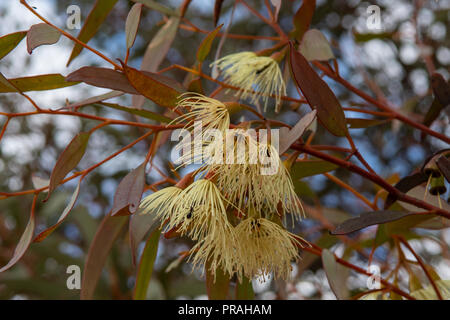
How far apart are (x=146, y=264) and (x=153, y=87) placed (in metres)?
0.31

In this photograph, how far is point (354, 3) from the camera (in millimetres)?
2039

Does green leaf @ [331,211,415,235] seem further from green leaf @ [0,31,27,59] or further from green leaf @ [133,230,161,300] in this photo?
→ green leaf @ [0,31,27,59]

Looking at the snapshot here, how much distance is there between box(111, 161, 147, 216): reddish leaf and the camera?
0.58 metres

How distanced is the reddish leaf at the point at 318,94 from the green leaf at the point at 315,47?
0.12 meters

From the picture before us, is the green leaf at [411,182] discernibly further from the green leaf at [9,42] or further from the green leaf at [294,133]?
the green leaf at [9,42]

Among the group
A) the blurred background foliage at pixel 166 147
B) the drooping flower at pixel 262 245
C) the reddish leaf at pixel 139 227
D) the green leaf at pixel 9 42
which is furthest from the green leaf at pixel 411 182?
the blurred background foliage at pixel 166 147

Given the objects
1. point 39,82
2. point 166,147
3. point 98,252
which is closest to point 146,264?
point 98,252

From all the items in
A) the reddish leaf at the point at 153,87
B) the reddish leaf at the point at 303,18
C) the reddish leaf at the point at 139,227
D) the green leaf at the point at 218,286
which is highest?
the reddish leaf at the point at 303,18

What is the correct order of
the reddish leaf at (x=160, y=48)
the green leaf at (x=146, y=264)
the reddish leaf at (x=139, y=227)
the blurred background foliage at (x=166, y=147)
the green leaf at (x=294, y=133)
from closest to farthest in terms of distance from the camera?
1. the green leaf at (x=294, y=133)
2. the reddish leaf at (x=139, y=227)
3. the green leaf at (x=146, y=264)
4. the reddish leaf at (x=160, y=48)
5. the blurred background foliage at (x=166, y=147)

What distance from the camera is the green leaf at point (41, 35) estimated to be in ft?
1.91
